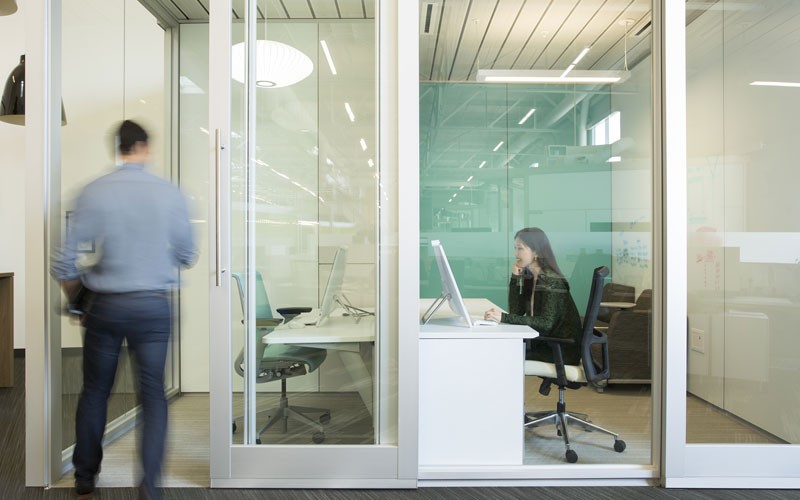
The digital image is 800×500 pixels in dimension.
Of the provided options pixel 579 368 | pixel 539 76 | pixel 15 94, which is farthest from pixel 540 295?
pixel 15 94

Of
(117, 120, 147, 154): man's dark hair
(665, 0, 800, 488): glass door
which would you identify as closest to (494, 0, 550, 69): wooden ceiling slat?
(665, 0, 800, 488): glass door

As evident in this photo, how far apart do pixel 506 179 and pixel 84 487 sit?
9.39 feet

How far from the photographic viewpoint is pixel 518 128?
127 inches

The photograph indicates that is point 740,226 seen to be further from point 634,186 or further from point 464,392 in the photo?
point 464,392

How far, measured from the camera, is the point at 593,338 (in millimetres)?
3104

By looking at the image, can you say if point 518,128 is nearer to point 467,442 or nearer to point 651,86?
point 651,86

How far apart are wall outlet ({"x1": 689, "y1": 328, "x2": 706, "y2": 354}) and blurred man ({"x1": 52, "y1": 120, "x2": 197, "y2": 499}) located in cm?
263

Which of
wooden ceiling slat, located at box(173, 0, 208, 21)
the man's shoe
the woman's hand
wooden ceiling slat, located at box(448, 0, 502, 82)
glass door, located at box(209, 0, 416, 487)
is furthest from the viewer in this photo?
wooden ceiling slat, located at box(173, 0, 208, 21)

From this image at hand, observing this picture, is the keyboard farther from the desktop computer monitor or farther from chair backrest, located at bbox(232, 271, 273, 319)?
the desktop computer monitor

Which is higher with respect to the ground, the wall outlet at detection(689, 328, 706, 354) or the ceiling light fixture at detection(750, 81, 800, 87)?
the ceiling light fixture at detection(750, 81, 800, 87)

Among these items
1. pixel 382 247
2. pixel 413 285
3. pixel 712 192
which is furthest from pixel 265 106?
pixel 712 192

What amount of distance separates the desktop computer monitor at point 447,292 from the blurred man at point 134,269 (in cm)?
127

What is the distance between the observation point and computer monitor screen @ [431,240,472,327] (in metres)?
2.77

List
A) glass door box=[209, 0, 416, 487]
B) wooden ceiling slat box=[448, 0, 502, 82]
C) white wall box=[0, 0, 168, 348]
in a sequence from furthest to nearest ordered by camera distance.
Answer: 1. wooden ceiling slat box=[448, 0, 502, 82]
2. white wall box=[0, 0, 168, 348]
3. glass door box=[209, 0, 416, 487]
